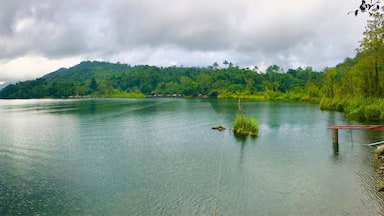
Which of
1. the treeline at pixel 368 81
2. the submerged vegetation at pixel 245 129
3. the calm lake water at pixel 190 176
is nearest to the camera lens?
the calm lake water at pixel 190 176

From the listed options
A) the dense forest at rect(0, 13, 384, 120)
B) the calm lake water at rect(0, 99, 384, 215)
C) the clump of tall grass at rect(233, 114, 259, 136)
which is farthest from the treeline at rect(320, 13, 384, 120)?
the clump of tall grass at rect(233, 114, 259, 136)

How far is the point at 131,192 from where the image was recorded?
52.6ft

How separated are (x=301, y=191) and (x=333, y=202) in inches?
69.7

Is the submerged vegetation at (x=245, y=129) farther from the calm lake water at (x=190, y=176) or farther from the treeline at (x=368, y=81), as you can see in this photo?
the treeline at (x=368, y=81)

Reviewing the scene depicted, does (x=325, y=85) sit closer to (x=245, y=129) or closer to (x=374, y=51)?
(x=374, y=51)

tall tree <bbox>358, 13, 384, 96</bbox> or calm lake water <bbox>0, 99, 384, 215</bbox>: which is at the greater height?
tall tree <bbox>358, 13, 384, 96</bbox>

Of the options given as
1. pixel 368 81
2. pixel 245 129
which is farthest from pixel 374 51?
pixel 245 129

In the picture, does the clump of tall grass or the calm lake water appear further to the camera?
the clump of tall grass

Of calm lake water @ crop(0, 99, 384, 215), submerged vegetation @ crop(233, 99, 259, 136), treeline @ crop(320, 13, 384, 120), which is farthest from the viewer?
treeline @ crop(320, 13, 384, 120)

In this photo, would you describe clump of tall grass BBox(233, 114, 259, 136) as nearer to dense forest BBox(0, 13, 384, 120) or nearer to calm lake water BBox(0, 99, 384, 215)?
calm lake water BBox(0, 99, 384, 215)

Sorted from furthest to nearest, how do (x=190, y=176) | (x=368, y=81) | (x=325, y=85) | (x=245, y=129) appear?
(x=325, y=85)
(x=368, y=81)
(x=245, y=129)
(x=190, y=176)

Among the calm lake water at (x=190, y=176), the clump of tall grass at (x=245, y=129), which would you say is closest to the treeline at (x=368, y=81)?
the calm lake water at (x=190, y=176)

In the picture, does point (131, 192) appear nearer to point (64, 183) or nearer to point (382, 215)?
point (64, 183)

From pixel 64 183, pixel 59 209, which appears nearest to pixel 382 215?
pixel 59 209
